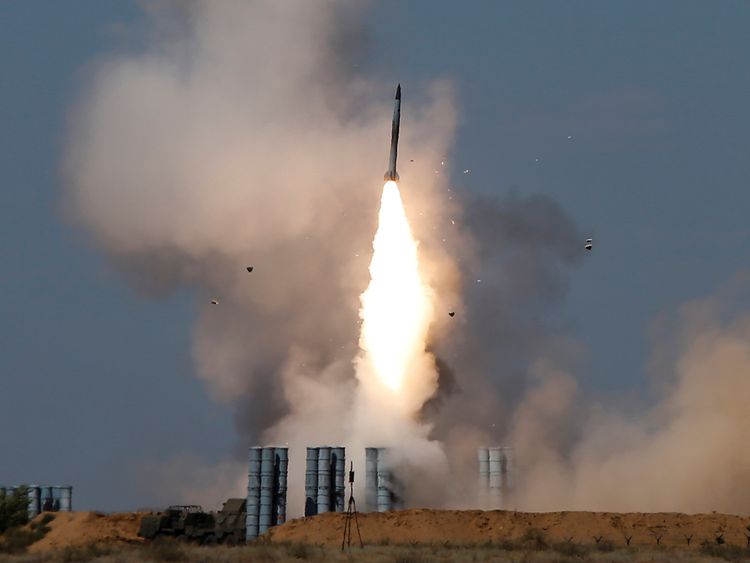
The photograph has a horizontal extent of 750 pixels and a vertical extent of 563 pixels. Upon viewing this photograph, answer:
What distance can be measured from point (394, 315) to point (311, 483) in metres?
11.9

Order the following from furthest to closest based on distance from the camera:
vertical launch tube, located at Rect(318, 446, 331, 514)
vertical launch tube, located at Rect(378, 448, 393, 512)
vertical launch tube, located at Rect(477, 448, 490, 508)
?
1. vertical launch tube, located at Rect(477, 448, 490, 508)
2. vertical launch tube, located at Rect(318, 446, 331, 514)
3. vertical launch tube, located at Rect(378, 448, 393, 512)

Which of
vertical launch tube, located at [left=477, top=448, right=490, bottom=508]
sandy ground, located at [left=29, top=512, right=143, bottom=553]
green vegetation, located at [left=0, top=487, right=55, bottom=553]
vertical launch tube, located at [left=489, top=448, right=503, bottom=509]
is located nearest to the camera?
green vegetation, located at [left=0, top=487, right=55, bottom=553]

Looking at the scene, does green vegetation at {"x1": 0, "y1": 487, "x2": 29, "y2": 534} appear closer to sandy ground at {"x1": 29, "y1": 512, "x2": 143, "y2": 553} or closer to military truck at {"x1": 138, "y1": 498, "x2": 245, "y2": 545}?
sandy ground at {"x1": 29, "y1": 512, "x2": 143, "y2": 553}

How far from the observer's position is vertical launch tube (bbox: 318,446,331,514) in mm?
67738

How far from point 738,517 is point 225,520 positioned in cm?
2999

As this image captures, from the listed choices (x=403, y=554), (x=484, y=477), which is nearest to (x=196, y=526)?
(x=484, y=477)

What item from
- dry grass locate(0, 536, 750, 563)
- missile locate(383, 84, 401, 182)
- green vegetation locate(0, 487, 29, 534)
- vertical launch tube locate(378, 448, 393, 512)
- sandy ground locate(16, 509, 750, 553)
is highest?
missile locate(383, 84, 401, 182)

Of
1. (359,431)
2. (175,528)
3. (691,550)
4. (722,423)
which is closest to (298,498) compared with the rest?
(359,431)

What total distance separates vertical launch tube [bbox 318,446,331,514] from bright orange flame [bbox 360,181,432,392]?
22.7 ft

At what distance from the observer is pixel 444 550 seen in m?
48.6

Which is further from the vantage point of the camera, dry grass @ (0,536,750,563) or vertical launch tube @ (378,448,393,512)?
vertical launch tube @ (378,448,393,512)

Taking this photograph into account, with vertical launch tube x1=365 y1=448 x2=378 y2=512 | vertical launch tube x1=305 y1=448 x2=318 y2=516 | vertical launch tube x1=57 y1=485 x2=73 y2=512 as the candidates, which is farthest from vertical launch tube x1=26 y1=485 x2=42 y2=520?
vertical launch tube x1=365 y1=448 x2=378 y2=512

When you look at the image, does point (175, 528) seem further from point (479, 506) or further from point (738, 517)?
point (738, 517)

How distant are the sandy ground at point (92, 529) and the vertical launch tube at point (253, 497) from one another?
6.40m
